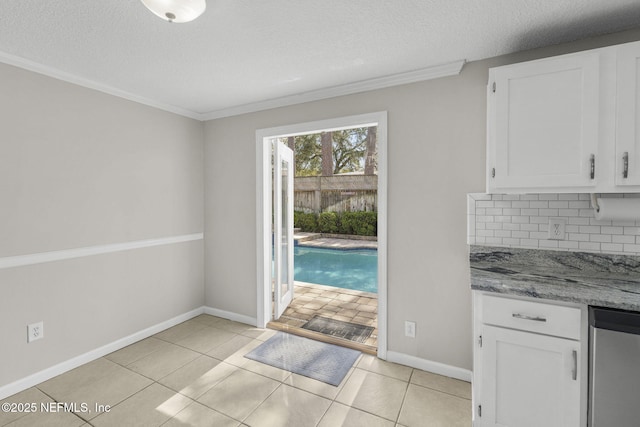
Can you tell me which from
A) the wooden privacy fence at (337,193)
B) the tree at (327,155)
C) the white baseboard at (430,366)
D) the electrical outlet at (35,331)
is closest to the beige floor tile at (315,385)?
the white baseboard at (430,366)

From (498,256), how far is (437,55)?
1.48 metres

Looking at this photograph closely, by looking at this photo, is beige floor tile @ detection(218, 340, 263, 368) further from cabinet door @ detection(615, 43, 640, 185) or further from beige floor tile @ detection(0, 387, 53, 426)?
cabinet door @ detection(615, 43, 640, 185)

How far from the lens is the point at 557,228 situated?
1.94 meters

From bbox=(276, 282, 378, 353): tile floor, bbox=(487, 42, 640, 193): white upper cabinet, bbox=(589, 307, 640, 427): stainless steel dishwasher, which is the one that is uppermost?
bbox=(487, 42, 640, 193): white upper cabinet

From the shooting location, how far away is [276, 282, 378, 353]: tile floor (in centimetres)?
336

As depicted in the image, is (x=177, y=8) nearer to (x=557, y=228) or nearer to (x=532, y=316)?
(x=532, y=316)

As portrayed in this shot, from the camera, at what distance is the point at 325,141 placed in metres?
11.1

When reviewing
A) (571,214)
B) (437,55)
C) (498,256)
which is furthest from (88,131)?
(571,214)

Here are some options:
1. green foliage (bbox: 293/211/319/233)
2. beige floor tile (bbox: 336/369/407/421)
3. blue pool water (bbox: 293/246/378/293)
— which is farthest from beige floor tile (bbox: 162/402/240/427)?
green foliage (bbox: 293/211/319/233)

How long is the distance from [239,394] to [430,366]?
149 centimetres

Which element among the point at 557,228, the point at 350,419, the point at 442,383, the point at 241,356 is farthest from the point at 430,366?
the point at 241,356

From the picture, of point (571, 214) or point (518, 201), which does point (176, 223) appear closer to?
point (518, 201)

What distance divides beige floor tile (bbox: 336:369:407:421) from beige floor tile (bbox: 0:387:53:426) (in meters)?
2.03

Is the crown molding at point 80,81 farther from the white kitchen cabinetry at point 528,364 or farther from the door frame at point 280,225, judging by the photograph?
the white kitchen cabinetry at point 528,364
